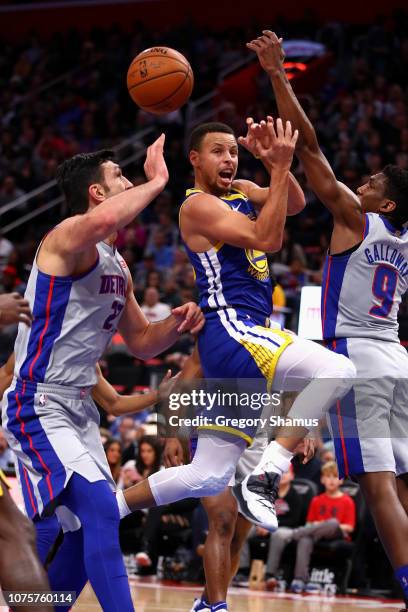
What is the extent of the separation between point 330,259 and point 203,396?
114 cm

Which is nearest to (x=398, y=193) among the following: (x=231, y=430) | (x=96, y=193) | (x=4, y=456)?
(x=231, y=430)

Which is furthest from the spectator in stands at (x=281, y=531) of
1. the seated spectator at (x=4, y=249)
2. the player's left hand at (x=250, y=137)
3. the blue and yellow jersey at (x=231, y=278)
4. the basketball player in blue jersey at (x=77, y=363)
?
the seated spectator at (x=4, y=249)

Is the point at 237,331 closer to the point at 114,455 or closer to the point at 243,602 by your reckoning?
the point at 243,602

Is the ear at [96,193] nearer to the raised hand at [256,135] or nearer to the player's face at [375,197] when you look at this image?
the raised hand at [256,135]

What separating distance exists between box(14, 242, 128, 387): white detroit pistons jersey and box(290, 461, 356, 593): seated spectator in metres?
5.66

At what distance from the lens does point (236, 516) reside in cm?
645

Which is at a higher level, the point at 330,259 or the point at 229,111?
the point at 229,111

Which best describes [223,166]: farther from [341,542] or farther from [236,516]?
[341,542]

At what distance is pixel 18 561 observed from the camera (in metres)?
4.06

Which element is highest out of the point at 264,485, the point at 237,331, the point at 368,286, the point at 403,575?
the point at 368,286

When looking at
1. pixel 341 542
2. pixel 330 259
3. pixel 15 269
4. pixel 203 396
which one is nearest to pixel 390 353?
pixel 330 259

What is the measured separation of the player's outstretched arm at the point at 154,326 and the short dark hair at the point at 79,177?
1.98 feet

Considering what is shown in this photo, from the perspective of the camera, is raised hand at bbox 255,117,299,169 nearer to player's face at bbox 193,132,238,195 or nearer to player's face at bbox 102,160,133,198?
player's face at bbox 193,132,238,195

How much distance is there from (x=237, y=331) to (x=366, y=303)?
0.85 m
